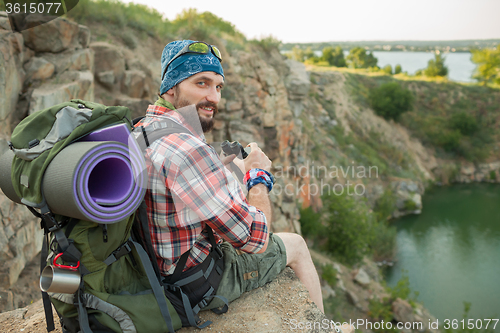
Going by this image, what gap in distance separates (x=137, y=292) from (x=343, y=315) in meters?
13.8

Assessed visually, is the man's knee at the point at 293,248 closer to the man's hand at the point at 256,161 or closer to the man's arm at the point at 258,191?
the man's arm at the point at 258,191

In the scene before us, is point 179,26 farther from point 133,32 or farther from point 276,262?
point 276,262

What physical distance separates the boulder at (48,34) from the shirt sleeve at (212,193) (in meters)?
5.00

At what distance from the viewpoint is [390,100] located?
31.5 meters

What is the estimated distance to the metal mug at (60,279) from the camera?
4.58ft

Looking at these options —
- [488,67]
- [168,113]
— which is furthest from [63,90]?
[488,67]

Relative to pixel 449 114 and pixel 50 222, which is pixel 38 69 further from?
pixel 449 114

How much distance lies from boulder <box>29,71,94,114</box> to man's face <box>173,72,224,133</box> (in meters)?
3.38

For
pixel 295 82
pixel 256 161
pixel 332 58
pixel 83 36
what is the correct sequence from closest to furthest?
1. pixel 256 161
2. pixel 83 36
3. pixel 295 82
4. pixel 332 58

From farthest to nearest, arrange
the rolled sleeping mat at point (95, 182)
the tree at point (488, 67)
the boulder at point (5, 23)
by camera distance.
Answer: the tree at point (488, 67)
the boulder at point (5, 23)
the rolled sleeping mat at point (95, 182)

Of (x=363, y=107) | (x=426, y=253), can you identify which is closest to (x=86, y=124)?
(x=426, y=253)

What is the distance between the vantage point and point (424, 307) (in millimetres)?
15906

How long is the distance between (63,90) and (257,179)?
160 inches

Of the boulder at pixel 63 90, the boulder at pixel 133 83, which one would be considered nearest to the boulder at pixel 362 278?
the boulder at pixel 133 83
